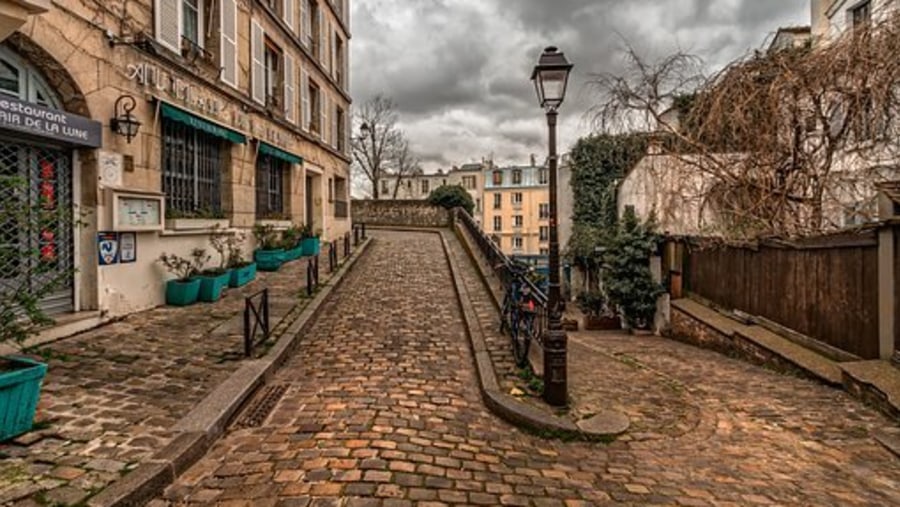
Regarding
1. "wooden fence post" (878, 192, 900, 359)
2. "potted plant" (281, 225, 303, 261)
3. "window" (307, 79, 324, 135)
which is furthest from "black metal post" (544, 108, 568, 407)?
"window" (307, 79, 324, 135)

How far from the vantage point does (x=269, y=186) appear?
12.9 m

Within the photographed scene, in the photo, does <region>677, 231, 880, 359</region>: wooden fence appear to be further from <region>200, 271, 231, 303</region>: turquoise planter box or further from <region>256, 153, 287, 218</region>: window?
<region>256, 153, 287, 218</region>: window

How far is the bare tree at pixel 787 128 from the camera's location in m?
6.68

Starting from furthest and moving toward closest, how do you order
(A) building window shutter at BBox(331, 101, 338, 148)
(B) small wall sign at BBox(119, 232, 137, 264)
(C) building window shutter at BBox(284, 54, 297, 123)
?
(A) building window shutter at BBox(331, 101, 338, 148) < (C) building window shutter at BBox(284, 54, 297, 123) < (B) small wall sign at BBox(119, 232, 137, 264)

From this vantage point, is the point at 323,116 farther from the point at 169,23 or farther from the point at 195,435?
the point at 195,435

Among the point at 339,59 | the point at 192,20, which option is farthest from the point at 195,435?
the point at 339,59

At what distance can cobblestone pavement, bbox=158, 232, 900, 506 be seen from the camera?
3.06 m

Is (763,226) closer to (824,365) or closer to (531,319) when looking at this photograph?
(824,365)

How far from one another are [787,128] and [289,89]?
482 inches

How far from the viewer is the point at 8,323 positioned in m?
3.26

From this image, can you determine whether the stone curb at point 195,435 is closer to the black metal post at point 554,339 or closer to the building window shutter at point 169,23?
the black metal post at point 554,339

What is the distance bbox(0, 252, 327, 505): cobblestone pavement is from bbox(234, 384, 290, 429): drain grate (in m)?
0.45

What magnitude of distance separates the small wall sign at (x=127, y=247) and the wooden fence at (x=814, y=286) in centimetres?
1007

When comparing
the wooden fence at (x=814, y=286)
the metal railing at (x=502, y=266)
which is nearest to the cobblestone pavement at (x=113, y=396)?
the metal railing at (x=502, y=266)
